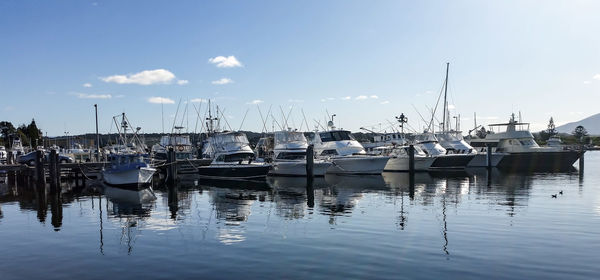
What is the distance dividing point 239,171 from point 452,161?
94.7 ft

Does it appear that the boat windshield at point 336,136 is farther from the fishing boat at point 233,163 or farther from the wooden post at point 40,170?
the wooden post at point 40,170

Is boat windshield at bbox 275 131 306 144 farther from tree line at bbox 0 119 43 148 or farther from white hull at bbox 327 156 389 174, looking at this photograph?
tree line at bbox 0 119 43 148

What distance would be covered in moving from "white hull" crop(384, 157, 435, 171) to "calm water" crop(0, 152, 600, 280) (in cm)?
2150

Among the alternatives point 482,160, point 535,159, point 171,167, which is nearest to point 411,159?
point 482,160

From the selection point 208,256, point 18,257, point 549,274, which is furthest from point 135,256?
point 549,274

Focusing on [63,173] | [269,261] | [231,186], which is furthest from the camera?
[63,173]

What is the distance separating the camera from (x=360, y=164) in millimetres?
50250

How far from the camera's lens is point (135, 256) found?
15359 mm

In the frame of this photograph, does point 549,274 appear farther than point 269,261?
No

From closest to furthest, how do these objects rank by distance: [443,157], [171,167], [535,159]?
1. [171,167]
2. [443,157]
3. [535,159]

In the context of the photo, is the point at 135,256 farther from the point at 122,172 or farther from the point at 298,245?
the point at 122,172

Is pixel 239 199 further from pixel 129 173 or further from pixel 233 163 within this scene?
pixel 233 163

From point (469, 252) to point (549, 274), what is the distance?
2.75 metres

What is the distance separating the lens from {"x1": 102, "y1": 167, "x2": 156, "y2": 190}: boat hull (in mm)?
36094
